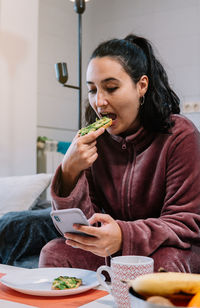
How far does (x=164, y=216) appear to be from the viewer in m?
1.17

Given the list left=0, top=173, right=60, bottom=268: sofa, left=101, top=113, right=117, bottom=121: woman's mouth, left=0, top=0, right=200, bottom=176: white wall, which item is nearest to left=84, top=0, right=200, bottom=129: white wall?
left=0, top=0, right=200, bottom=176: white wall

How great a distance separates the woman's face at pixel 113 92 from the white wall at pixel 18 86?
1781 millimetres

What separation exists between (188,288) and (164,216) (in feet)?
2.38

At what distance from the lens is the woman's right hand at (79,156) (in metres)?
1.20

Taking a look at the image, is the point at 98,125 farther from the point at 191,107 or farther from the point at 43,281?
the point at 191,107

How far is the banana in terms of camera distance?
0.44 metres

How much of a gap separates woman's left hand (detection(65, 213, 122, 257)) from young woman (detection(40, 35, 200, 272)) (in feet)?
0.09

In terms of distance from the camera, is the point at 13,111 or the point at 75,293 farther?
the point at 13,111

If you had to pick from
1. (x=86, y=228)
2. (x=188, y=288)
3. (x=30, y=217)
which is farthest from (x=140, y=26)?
(x=188, y=288)

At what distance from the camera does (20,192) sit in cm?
230

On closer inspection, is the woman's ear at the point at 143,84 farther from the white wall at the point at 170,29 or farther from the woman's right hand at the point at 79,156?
the white wall at the point at 170,29

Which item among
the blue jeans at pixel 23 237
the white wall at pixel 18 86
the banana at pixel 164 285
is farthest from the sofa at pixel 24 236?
the banana at pixel 164 285

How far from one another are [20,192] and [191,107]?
201 centimetres

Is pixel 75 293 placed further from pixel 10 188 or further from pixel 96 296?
pixel 10 188
